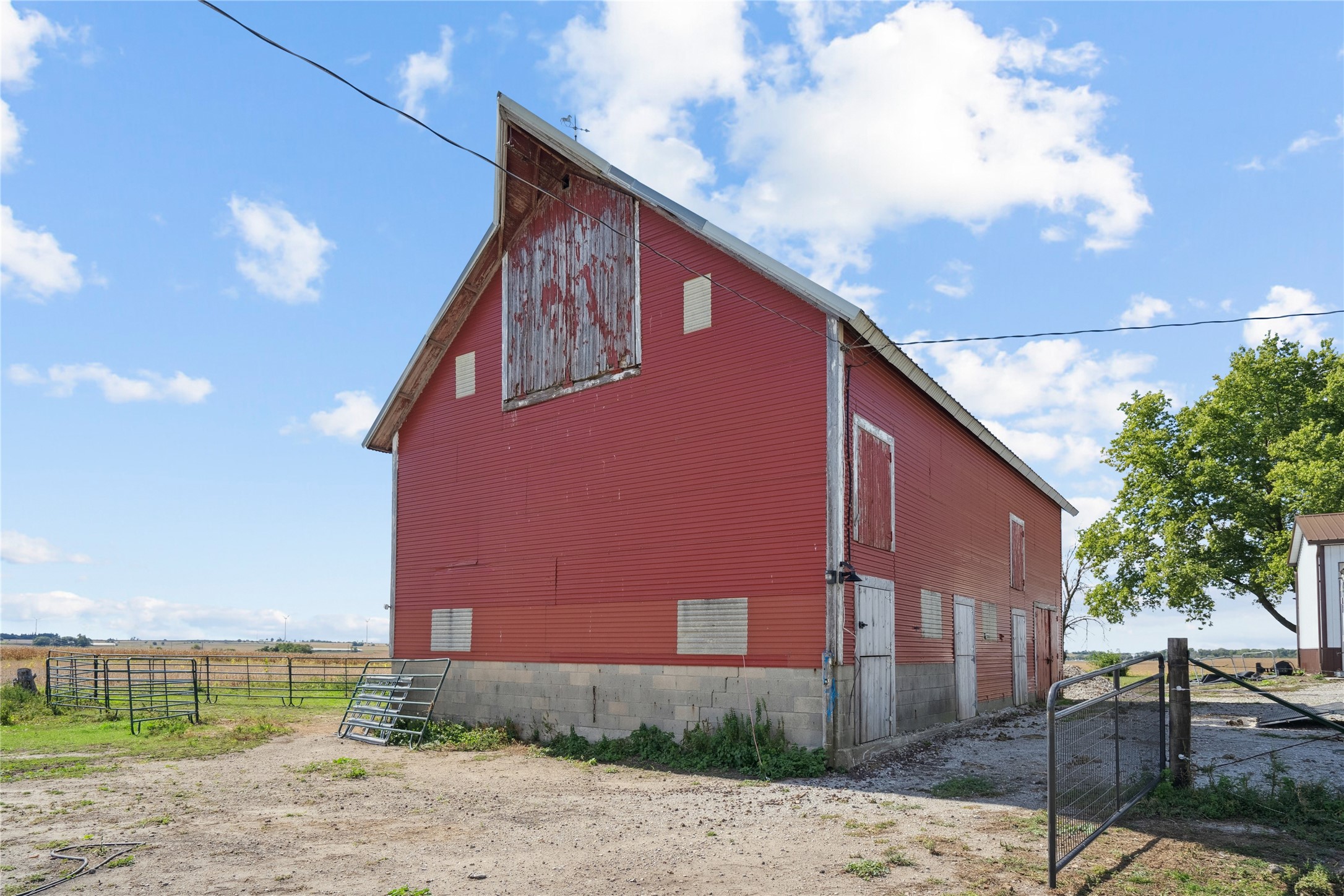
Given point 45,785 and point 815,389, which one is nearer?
point 45,785

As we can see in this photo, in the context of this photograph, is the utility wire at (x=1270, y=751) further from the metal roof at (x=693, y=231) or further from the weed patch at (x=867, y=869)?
the metal roof at (x=693, y=231)

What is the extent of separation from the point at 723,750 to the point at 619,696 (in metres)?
2.62

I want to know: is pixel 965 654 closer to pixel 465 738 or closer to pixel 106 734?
pixel 465 738

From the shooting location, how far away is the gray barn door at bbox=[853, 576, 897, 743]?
48.4 ft

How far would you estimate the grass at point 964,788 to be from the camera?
38.6 ft

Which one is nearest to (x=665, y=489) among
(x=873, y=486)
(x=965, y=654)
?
(x=873, y=486)

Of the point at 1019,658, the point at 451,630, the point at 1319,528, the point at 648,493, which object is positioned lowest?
the point at 1019,658

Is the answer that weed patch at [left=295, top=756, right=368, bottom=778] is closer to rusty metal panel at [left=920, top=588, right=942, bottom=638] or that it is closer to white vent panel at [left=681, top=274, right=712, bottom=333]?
white vent panel at [left=681, top=274, right=712, bottom=333]

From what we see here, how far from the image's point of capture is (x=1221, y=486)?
3984cm

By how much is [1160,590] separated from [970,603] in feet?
77.1

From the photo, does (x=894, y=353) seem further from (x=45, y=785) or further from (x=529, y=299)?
(x=45, y=785)

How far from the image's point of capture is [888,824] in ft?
32.7

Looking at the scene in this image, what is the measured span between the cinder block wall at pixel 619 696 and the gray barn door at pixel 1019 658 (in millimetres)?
11991

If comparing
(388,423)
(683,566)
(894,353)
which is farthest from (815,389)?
(388,423)
